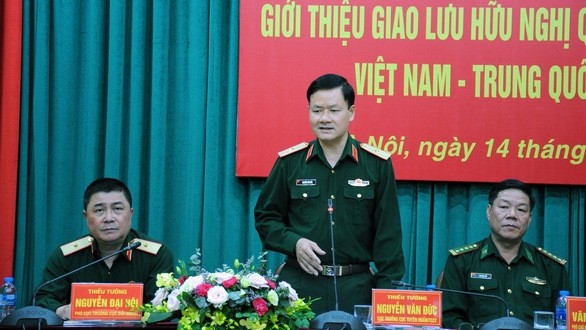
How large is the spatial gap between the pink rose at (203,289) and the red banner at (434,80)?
220cm

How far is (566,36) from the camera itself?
4441 mm

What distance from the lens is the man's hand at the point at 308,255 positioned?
3.07 meters

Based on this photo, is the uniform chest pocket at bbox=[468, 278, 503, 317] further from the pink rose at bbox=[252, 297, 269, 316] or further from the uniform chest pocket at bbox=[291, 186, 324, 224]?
the pink rose at bbox=[252, 297, 269, 316]

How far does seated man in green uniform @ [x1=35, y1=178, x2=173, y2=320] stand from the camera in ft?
11.2

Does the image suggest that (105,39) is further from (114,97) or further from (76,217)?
(76,217)

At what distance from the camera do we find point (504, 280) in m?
3.47

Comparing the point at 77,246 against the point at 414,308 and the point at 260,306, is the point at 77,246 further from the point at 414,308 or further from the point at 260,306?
the point at 414,308

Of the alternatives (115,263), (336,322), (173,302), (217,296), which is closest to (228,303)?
(217,296)

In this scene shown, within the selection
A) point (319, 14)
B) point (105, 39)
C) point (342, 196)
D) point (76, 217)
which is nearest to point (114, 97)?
point (105, 39)

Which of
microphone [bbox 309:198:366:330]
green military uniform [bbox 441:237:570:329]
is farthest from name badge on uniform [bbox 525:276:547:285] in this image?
microphone [bbox 309:198:366:330]

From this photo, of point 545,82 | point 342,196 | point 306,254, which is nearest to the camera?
point 306,254

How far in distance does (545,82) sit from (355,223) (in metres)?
1.71

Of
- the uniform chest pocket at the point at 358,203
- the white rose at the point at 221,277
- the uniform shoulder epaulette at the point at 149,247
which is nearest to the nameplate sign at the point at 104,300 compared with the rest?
the white rose at the point at 221,277

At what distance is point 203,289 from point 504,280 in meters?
1.61
